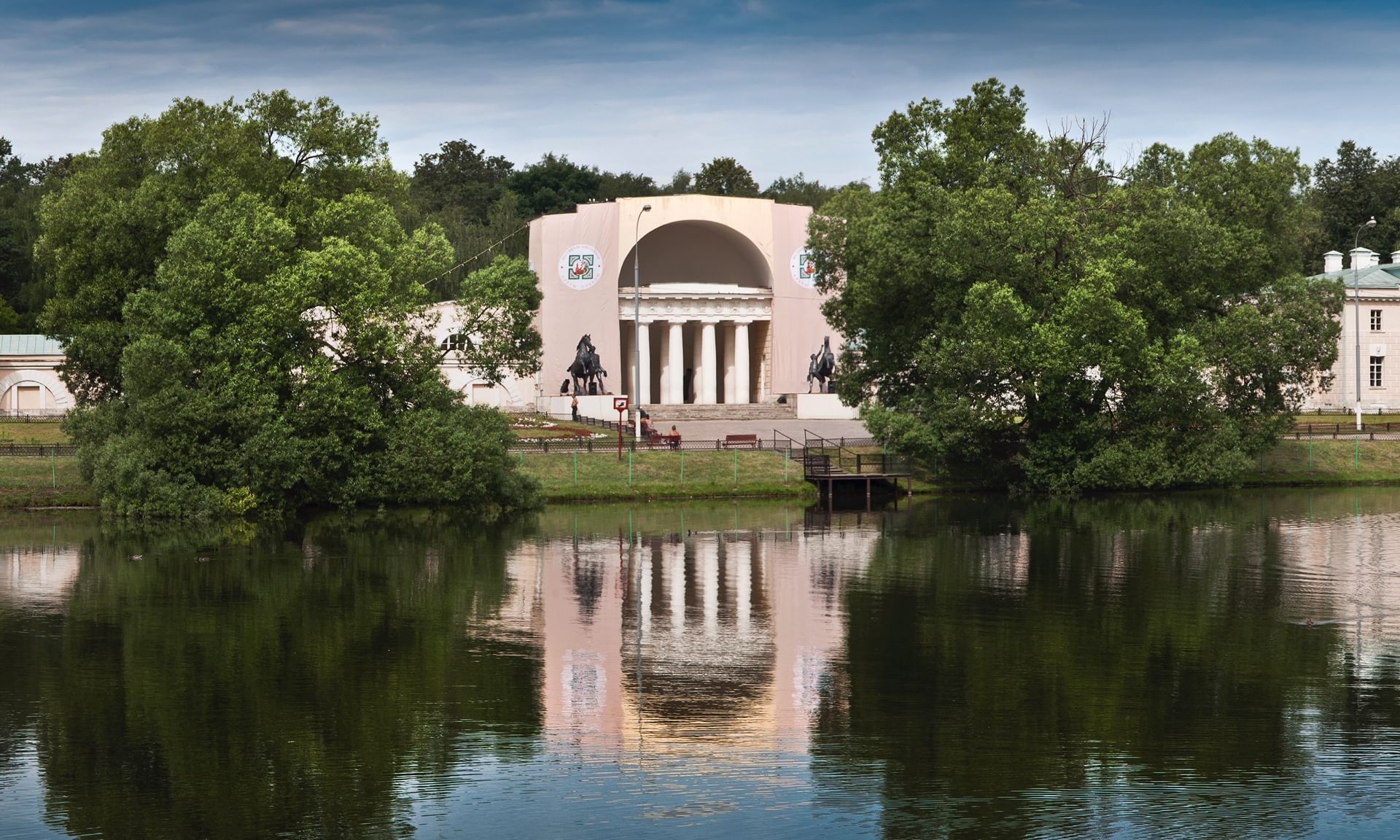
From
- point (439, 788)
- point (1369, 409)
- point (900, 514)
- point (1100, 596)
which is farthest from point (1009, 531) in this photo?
point (1369, 409)

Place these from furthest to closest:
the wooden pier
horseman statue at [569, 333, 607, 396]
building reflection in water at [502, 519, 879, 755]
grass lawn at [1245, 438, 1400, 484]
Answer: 1. horseman statue at [569, 333, 607, 396]
2. grass lawn at [1245, 438, 1400, 484]
3. the wooden pier
4. building reflection in water at [502, 519, 879, 755]

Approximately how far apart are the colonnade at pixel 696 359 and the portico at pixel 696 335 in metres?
0.04

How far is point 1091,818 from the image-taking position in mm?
15102

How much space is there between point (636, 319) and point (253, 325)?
21868 millimetres

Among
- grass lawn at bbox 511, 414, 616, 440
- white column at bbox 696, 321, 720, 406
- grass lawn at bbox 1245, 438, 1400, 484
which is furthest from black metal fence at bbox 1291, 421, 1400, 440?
white column at bbox 696, 321, 720, 406

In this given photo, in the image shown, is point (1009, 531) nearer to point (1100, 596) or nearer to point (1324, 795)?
point (1100, 596)

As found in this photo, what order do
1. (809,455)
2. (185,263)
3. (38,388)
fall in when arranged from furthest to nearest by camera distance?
1. (38,388)
2. (809,455)
3. (185,263)

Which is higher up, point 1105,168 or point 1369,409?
point 1105,168

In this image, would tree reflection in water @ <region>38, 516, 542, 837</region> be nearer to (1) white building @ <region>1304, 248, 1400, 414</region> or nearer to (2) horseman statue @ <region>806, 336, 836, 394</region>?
(2) horseman statue @ <region>806, 336, 836, 394</region>

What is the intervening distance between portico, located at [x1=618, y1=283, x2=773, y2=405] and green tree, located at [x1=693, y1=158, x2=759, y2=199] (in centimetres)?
3524

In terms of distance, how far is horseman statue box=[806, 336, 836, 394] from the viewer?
78188 millimetres

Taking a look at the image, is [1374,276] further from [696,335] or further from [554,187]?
[554,187]

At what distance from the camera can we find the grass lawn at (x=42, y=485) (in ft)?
153

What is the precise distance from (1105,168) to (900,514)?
688 inches
